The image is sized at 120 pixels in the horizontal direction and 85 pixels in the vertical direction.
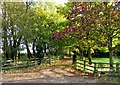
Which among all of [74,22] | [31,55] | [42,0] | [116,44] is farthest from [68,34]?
[31,55]

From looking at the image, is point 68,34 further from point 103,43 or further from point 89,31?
point 103,43

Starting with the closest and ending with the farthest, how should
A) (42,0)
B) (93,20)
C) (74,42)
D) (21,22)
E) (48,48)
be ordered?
(93,20), (74,42), (21,22), (42,0), (48,48)

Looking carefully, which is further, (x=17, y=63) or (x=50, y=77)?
(x=17, y=63)

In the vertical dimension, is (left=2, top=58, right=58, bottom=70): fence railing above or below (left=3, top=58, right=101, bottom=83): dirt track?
above

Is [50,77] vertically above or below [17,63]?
below

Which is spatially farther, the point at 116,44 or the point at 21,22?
the point at 21,22

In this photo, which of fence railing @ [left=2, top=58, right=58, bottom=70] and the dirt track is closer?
the dirt track

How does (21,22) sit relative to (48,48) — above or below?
above

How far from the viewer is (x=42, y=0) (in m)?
17.6

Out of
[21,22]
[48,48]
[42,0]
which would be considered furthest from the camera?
[48,48]

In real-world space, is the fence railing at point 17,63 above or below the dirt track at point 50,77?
above

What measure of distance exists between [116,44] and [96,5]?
2.80 metres

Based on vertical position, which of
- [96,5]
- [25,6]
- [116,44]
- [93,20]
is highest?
[25,6]

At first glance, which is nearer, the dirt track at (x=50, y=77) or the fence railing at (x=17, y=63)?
the dirt track at (x=50, y=77)
